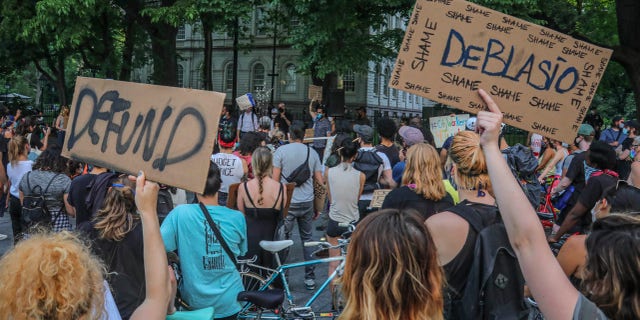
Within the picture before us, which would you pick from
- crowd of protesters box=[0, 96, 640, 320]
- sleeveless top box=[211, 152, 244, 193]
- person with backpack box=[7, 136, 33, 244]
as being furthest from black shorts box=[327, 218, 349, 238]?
person with backpack box=[7, 136, 33, 244]

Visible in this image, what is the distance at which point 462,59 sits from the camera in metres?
3.00

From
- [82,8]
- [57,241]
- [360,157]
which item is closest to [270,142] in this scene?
[360,157]

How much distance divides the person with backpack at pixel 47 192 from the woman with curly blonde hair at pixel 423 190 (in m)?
3.44

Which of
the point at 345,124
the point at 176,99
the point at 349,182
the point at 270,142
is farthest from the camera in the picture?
the point at 345,124

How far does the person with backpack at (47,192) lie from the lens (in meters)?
5.69

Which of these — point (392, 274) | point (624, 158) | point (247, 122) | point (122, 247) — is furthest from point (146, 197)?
point (247, 122)

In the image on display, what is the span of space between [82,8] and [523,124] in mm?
17188

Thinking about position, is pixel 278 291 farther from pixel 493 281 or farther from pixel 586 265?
pixel 586 265

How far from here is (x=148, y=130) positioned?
290 centimetres

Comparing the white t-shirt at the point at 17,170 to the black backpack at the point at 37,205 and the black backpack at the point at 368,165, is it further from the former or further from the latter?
the black backpack at the point at 368,165

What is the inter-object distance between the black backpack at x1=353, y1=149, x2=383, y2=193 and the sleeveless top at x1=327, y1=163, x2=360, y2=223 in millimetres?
378

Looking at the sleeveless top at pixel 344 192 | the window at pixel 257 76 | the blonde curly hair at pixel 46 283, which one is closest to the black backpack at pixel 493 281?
the blonde curly hair at pixel 46 283

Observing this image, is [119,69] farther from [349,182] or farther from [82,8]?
[349,182]

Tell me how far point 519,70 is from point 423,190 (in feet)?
4.86
